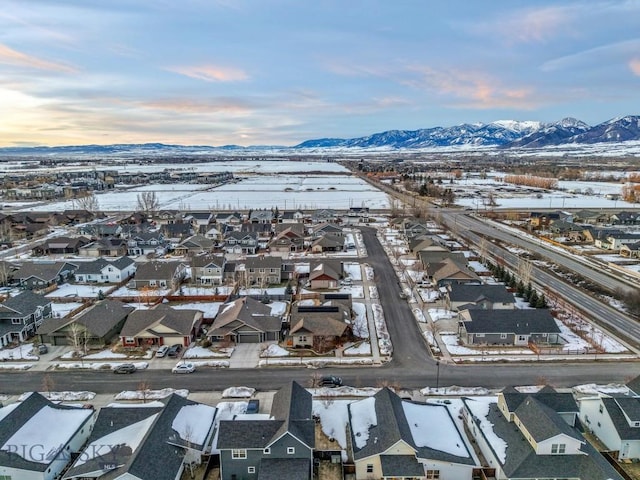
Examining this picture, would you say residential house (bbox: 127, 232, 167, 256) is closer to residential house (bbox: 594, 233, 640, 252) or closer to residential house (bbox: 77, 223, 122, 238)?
residential house (bbox: 77, 223, 122, 238)

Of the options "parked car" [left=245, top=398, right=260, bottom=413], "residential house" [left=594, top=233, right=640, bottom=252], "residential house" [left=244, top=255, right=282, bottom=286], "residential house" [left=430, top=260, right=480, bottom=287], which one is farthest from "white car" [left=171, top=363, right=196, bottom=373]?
"residential house" [left=594, top=233, right=640, bottom=252]

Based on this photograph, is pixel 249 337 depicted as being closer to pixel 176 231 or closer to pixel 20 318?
pixel 20 318

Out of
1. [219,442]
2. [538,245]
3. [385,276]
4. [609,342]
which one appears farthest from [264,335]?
[538,245]

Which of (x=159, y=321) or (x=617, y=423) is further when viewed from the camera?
(x=159, y=321)

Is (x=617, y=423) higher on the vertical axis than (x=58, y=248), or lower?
lower

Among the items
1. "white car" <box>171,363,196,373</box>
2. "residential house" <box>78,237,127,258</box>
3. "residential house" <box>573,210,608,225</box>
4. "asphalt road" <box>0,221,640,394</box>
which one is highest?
"residential house" <box>573,210,608,225</box>

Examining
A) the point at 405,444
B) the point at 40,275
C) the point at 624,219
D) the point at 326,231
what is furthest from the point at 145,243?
the point at 624,219
